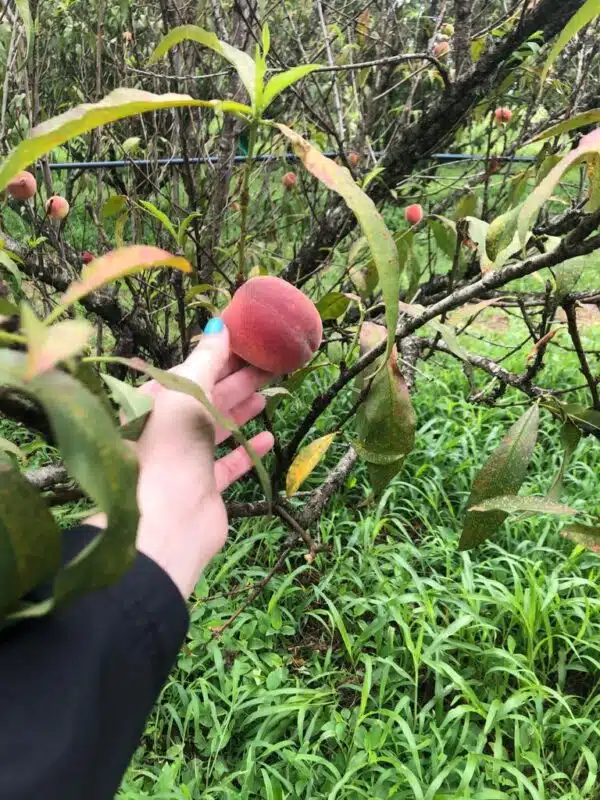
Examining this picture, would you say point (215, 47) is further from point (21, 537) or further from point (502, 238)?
point (21, 537)

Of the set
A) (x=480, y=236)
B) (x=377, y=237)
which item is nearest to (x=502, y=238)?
(x=480, y=236)

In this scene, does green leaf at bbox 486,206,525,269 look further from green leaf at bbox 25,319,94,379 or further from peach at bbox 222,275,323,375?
green leaf at bbox 25,319,94,379

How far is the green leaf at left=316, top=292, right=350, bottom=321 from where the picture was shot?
1339mm

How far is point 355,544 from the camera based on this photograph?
215 centimetres

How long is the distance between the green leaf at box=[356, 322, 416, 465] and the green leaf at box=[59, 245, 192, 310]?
58cm

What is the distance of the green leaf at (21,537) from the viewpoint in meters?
0.45

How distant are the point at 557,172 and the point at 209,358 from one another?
443 mm

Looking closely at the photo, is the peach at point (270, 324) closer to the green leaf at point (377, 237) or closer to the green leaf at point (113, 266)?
the green leaf at point (377, 237)

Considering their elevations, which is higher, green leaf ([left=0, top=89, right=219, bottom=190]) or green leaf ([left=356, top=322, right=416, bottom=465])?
green leaf ([left=0, top=89, right=219, bottom=190])

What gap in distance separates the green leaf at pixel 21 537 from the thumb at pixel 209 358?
0.35 m

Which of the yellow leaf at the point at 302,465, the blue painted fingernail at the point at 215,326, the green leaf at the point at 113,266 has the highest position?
the green leaf at the point at 113,266

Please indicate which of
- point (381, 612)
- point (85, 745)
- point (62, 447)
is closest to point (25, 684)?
point (85, 745)

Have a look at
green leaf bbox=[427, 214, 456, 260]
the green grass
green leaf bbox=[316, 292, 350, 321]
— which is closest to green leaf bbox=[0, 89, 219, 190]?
green leaf bbox=[316, 292, 350, 321]

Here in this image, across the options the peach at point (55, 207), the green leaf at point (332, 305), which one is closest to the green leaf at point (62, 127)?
the green leaf at point (332, 305)
